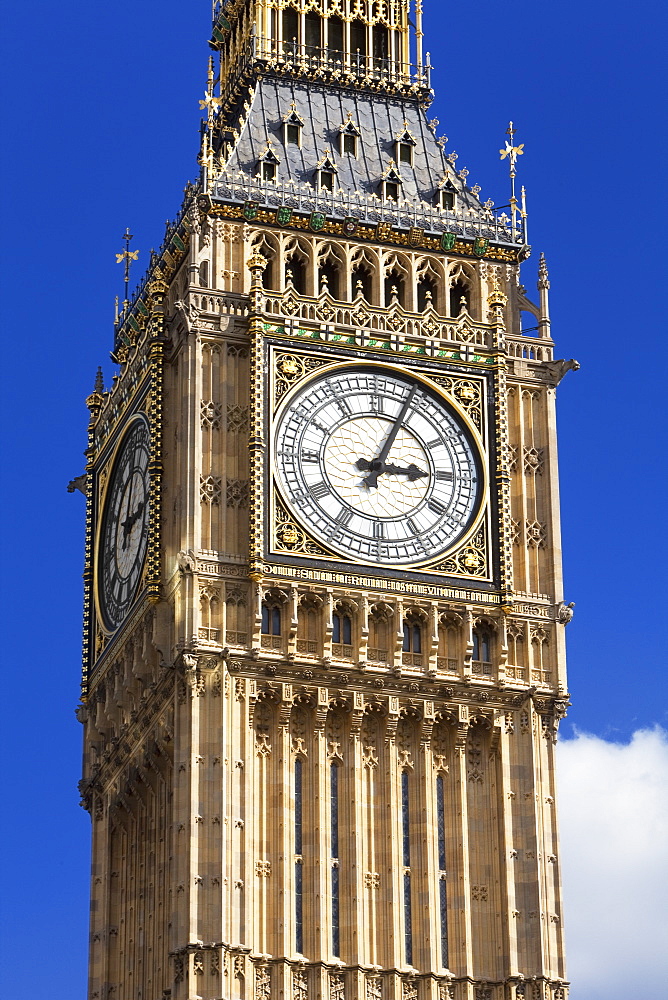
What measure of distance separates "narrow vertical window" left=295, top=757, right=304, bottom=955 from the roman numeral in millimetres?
4896

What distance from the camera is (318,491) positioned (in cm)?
6391

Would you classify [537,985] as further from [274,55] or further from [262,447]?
[274,55]

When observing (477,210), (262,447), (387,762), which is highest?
(477,210)

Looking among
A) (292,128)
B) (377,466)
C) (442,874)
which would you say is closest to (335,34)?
(292,128)

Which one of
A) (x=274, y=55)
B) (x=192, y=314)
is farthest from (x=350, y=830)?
(x=274, y=55)

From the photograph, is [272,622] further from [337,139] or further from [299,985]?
[337,139]

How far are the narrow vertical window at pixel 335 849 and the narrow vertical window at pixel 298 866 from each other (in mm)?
569

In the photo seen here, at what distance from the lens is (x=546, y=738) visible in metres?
63.8

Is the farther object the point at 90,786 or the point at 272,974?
the point at 90,786

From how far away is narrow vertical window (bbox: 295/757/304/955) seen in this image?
6084 centimetres

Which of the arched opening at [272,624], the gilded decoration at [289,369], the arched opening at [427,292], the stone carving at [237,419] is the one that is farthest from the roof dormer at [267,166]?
the arched opening at [272,624]

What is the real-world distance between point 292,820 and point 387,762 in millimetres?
2211

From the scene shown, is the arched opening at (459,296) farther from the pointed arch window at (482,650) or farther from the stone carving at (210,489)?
the pointed arch window at (482,650)

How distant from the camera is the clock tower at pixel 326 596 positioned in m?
61.3
